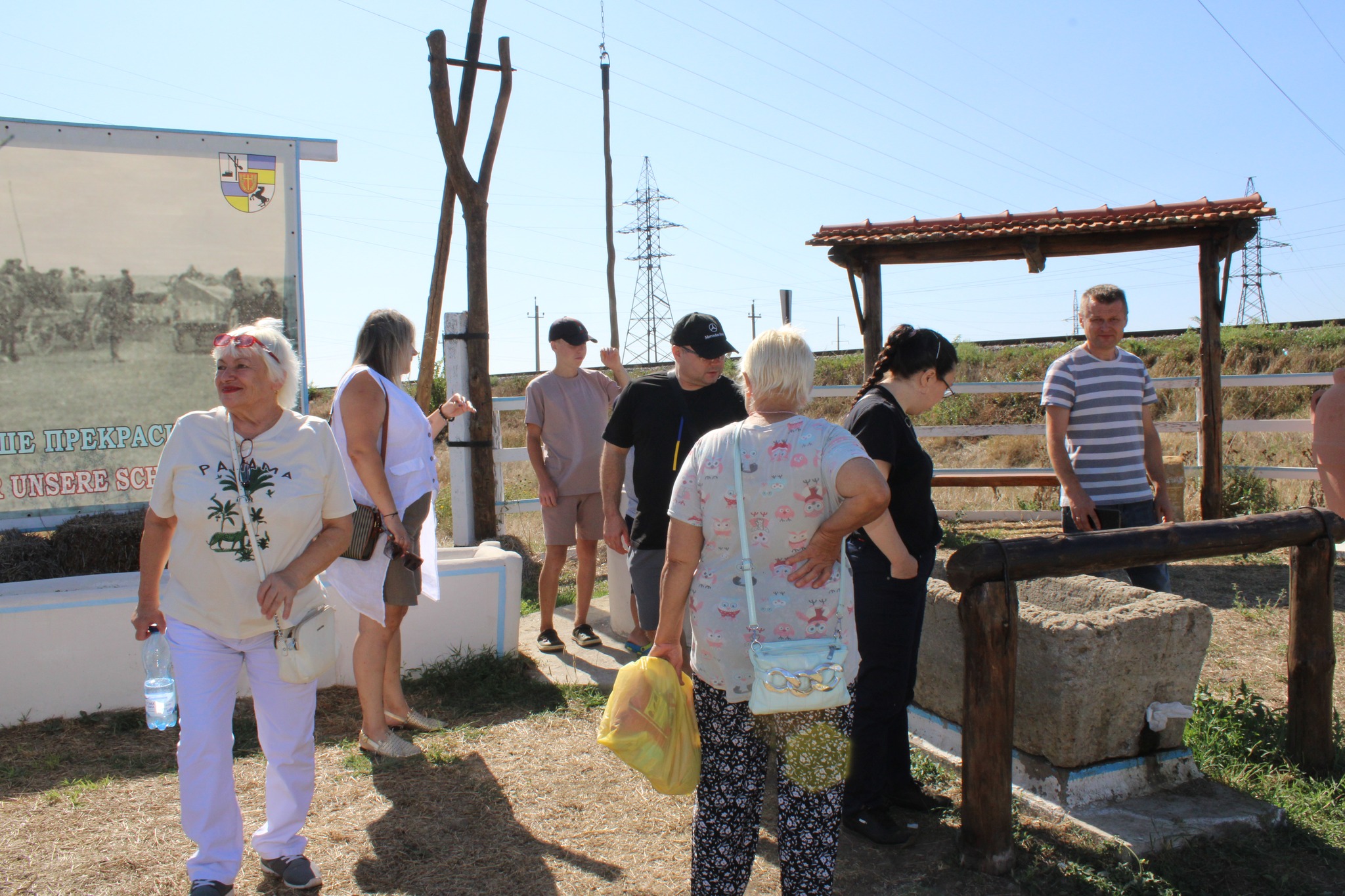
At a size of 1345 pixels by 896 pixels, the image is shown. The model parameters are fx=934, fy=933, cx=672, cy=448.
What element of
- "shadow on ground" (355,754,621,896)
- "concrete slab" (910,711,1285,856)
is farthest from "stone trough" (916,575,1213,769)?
"shadow on ground" (355,754,621,896)

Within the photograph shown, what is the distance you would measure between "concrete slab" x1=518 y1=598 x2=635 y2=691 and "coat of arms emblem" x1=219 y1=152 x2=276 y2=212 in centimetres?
270

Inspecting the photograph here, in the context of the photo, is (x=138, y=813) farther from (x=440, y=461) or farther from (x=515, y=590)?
(x=440, y=461)

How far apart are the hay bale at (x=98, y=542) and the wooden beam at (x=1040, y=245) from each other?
576cm

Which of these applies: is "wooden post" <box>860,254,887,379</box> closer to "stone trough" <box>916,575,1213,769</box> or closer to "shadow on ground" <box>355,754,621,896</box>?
"stone trough" <box>916,575,1213,769</box>

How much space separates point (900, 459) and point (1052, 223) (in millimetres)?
5445

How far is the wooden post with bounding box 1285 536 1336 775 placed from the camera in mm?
3539

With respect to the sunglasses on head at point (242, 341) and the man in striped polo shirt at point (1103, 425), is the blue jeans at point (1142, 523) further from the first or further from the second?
the sunglasses on head at point (242, 341)

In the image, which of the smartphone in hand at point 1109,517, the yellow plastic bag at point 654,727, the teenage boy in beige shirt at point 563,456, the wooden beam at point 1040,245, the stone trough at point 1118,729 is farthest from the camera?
the wooden beam at point 1040,245

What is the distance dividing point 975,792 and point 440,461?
1579 centimetres

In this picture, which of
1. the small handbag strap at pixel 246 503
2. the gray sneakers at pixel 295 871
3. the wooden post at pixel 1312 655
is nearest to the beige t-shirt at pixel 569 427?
the small handbag strap at pixel 246 503

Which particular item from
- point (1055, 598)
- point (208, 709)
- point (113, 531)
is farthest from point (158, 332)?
point (1055, 598)

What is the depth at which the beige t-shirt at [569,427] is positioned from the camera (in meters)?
5.28

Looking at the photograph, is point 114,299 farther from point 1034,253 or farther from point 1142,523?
point 1034,253

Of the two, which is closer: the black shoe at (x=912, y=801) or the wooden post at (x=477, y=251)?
the black shoe at (x=912, y=801)
